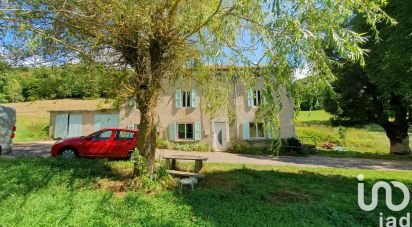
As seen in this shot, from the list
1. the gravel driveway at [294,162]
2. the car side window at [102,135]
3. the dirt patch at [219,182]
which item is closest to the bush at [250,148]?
the gravel driveway at [294,162]

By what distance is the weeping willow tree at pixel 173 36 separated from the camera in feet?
14.8

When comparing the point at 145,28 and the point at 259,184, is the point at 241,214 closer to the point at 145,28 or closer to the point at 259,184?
the point at 259,184

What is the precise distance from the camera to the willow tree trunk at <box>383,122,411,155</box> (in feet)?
75.1

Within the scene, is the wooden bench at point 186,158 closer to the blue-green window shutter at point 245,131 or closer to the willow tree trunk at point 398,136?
the blue-green window shutter at point 245,131

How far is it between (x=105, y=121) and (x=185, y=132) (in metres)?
7.84

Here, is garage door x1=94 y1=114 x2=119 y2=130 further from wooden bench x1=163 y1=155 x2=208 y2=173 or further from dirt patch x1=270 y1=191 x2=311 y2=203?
dirt patch x1=270 y1=191 x2=311 y2=203

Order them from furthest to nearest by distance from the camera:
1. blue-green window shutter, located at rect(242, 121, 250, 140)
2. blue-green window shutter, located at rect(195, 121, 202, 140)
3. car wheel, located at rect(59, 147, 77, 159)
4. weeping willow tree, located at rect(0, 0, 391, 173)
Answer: blue-green window shutter, located at rect(195, 121, 202, 140) → blue-green window shutter, located at rect(242, 121, 250, 140) → car wheel, located at rect(59, 147, 77, 159) → weeping willow tree, located at rect(0, 0, 391, 173)

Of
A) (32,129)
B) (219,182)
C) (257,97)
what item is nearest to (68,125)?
(32,129)

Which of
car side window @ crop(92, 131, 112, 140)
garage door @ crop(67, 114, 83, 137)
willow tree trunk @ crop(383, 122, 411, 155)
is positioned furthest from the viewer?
garage door @ crop(67, 114, 83, 137)

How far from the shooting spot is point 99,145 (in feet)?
45.8

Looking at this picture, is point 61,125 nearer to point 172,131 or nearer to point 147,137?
point 172,131

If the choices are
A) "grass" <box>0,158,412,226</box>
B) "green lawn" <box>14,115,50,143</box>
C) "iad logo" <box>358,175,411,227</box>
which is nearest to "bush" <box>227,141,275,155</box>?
"iad logo" <box>358,175,411,227</box>

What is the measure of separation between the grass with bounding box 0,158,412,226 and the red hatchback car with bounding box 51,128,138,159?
441cm

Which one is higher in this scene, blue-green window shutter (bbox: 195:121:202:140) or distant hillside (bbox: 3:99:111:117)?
distant hillside (bbox: 3:99:111:117)
